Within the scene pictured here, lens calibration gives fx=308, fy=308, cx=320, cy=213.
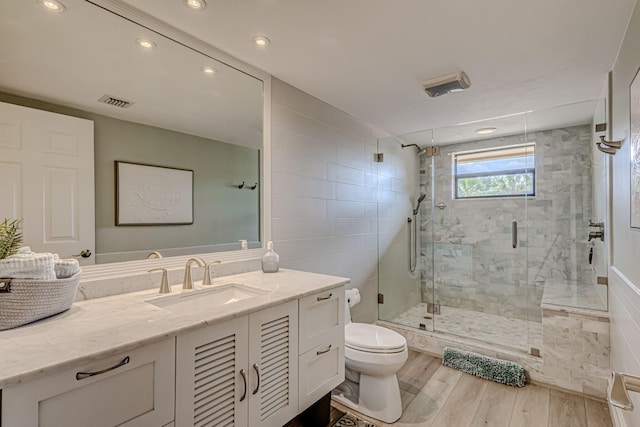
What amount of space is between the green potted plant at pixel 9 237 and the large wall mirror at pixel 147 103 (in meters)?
0.26

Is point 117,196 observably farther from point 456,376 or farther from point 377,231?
point 456,376

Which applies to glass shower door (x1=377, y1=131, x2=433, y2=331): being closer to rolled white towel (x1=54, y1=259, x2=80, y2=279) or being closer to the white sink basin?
the white sink basin

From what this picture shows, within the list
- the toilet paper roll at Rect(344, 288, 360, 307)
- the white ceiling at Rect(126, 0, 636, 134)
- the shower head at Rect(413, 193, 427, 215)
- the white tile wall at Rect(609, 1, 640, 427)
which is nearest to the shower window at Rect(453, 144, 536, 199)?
the shower head at Rect(413, 193, 427, 215)

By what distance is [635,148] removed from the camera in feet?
4.33

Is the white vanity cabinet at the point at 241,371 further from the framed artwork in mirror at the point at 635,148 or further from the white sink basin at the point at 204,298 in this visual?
the framed artwork in mirror at the point at 635,148

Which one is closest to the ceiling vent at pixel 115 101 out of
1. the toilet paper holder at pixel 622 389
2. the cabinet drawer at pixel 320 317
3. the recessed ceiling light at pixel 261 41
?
the recessed ceiling light at pixel 261 41

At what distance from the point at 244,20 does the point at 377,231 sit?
7.67 feet

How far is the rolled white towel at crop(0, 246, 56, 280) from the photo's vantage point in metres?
0.98

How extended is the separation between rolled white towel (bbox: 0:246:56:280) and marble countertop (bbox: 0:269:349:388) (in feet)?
0.53

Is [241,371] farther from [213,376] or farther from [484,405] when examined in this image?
[484,405]

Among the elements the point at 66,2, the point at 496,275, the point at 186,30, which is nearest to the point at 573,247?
the point at 496,275

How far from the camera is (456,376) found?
2465mm

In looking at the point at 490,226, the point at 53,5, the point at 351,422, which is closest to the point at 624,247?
the point at 351,422

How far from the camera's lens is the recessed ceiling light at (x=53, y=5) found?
4.13 feet
